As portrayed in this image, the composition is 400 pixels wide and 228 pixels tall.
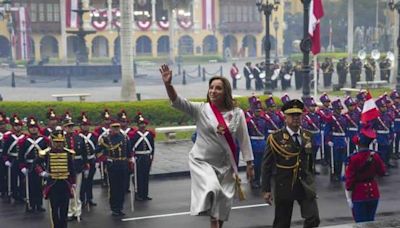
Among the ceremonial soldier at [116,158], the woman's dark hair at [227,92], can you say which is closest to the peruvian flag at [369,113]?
the woman's dark hair at [227,92]

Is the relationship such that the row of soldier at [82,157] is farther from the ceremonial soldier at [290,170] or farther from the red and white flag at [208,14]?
the red and white flag at [208,14]

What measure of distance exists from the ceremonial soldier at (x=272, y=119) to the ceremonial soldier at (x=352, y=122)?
1.49m

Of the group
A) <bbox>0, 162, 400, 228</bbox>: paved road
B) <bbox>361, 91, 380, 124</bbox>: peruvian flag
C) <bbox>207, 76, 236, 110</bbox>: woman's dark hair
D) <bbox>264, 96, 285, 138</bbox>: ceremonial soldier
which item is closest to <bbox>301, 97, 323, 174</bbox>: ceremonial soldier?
<bbox>264, 96, 285, 138</bbox>: ceremonial soldier

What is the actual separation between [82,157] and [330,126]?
19.1 ft

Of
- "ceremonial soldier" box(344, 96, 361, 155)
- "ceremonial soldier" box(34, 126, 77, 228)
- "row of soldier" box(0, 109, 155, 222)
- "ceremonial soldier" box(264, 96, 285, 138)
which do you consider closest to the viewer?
"ceremonial soldier" box(34, 126, 77, 228)

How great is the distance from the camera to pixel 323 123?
15719 mm

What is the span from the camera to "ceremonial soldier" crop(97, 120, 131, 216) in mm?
12078

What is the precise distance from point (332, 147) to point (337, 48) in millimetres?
76580

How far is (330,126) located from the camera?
15.3 meters

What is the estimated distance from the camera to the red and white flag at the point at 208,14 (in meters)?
78.1

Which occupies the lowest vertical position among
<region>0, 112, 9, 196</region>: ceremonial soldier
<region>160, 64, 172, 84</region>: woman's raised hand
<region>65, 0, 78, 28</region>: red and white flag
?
<region>0, 112, 9, 196</region>: ceremonial soldier

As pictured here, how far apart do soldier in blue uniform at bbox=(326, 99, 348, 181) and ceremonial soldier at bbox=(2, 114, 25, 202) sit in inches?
251

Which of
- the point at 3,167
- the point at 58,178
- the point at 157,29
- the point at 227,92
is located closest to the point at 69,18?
the point at 157,29

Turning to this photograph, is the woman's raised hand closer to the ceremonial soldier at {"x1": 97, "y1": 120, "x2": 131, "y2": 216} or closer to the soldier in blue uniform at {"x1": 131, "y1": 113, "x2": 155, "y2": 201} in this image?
the ceremonial soldier at {"x1": 97, "y1": 120, "x2": 131, "y2": 216}
